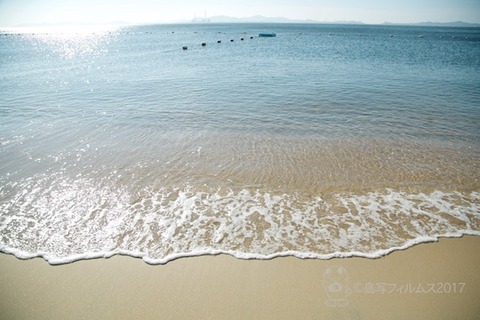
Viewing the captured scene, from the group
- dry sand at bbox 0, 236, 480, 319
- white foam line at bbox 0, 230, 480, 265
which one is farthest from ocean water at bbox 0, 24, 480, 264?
dry sand at bbox 0, 236, 480, 319

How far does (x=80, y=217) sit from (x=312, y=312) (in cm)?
592

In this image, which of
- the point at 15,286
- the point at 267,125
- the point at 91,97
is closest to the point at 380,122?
the point at 267,125

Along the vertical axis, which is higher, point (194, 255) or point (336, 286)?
point (336, 286)

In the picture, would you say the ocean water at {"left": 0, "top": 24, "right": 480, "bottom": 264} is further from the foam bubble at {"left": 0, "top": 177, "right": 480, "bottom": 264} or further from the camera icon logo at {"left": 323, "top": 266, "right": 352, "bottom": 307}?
the camera icon logo at {"left": 323, "top": 266, "right": 352, "bottom": 307}

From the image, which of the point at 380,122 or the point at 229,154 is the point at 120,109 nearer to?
the point at 229,154

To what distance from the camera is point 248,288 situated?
4.78m

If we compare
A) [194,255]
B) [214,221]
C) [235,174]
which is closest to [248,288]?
[194,255]

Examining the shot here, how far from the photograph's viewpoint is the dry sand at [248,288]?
438 cm

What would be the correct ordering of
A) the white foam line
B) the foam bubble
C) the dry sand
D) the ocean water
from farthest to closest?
1. the ocean water
2. the foam bubble
3. the white foam line
4. the dry sand

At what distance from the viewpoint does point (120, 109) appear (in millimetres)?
15469

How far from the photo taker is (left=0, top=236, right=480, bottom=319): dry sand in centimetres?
438

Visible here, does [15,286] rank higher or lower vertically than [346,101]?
lower

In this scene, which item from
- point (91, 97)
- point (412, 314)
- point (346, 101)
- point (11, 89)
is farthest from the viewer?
point (11, 89)

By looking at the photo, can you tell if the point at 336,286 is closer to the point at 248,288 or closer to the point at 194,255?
the point at 248,288
